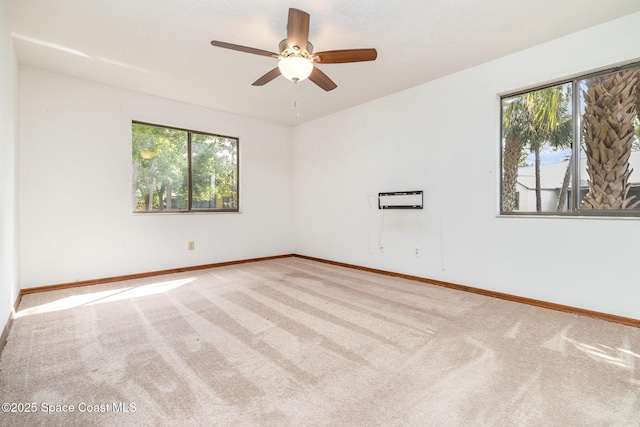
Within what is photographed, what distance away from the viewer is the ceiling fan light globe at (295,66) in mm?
2322

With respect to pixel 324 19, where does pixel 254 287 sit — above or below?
below

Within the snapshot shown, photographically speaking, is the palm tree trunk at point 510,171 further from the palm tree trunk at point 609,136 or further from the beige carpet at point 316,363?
the beige carpet at point 316,363

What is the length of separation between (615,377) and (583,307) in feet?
3.87

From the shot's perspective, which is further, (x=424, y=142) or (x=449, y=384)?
(x=424, y=142)

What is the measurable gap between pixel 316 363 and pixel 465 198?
2583 millimetres

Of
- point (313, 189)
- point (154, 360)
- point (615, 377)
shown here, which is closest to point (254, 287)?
point (154, 360)

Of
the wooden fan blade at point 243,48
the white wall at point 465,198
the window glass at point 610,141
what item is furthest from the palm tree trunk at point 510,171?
the wooden fan blade at point 243,48

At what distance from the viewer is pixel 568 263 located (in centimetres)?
271

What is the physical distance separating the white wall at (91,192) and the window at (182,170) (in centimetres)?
13

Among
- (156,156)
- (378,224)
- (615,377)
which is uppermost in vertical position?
(156,156)

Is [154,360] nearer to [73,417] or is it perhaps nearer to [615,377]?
[73,417]

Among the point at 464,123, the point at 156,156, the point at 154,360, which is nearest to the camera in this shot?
the point at 154,360

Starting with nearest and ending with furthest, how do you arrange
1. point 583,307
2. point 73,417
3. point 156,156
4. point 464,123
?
point 73,417 < point 583,307 < point 464,123 < point 156,156

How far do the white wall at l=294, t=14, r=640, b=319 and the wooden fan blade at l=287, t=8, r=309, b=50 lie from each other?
2.13 meters
